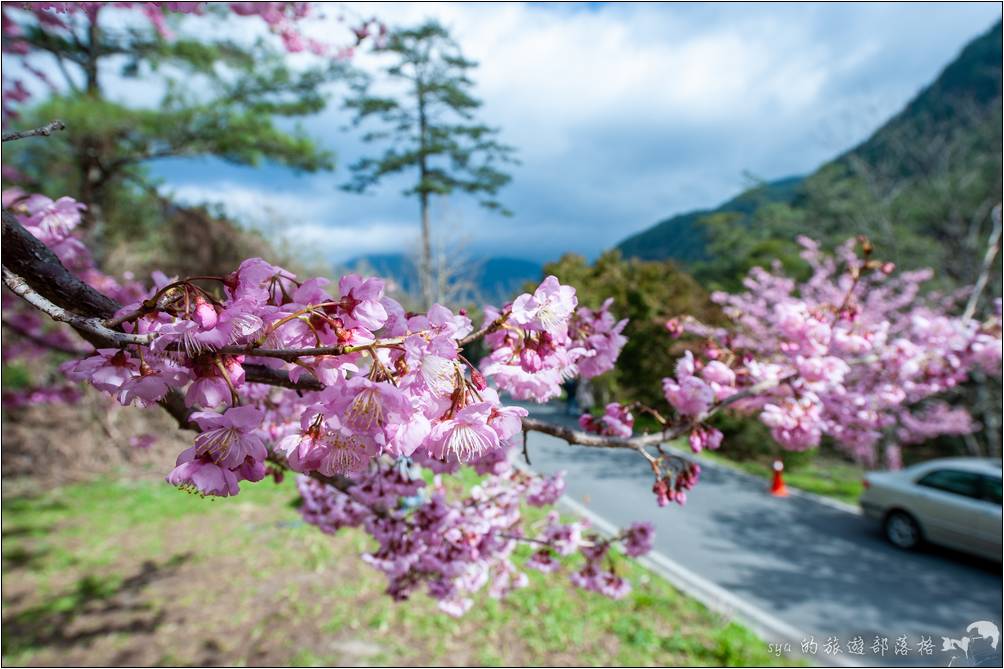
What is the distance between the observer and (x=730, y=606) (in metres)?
4.14

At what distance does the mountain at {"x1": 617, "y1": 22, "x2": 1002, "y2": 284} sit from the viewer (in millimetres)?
12203

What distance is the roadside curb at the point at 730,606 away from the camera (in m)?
3.57

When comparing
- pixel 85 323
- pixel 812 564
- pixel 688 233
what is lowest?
pixel 812 564

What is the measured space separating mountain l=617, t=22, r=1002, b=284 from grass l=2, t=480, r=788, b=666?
9946 millimetres

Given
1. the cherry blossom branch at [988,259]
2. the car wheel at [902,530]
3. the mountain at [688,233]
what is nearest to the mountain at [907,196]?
the mountain at [688,233]

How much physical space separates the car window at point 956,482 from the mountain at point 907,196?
6012 millimetres

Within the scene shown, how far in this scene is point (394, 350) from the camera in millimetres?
848

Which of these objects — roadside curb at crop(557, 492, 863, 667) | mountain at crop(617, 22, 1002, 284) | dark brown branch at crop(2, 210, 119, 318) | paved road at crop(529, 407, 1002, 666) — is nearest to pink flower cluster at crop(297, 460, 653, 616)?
paved road at crop(529, 407, 1002, 666)

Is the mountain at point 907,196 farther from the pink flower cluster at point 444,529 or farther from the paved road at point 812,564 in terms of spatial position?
the pink flower cluster at point 444,529

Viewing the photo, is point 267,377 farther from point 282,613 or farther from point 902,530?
point 902,530

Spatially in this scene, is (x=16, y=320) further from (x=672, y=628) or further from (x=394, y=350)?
(x=672, y=628)

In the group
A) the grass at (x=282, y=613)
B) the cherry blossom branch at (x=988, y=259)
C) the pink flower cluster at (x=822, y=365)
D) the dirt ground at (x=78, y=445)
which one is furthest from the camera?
the dirt ground at (x=78, y=445)

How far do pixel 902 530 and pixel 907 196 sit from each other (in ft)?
55.2

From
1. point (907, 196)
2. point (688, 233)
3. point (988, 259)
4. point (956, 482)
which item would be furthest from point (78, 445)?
point (688, 233)
